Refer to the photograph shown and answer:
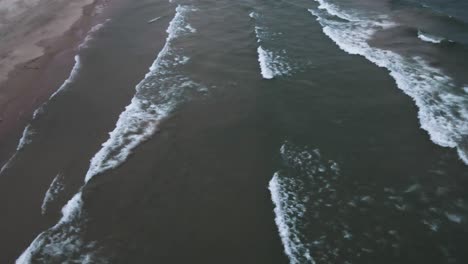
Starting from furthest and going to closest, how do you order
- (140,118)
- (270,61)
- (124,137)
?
(270,61)
(140,118)
(124,137)

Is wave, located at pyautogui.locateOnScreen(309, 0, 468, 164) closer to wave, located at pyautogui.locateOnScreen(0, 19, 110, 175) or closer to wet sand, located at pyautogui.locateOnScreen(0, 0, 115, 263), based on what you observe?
wet sand, located at pyautogui.locateOnScreen(0, 0, 115, 263)

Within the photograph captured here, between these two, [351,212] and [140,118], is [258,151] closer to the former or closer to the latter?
[351,212]

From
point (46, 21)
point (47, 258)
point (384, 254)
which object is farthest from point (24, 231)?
point (46, 21)

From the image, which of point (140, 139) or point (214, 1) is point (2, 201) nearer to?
point (140, 139)

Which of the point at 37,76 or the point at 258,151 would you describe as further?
the point at 37,76

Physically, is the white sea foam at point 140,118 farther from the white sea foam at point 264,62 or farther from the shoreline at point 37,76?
the white sea foam at point 264,62

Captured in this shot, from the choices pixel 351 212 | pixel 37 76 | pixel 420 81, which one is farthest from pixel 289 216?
pixel 37 76
